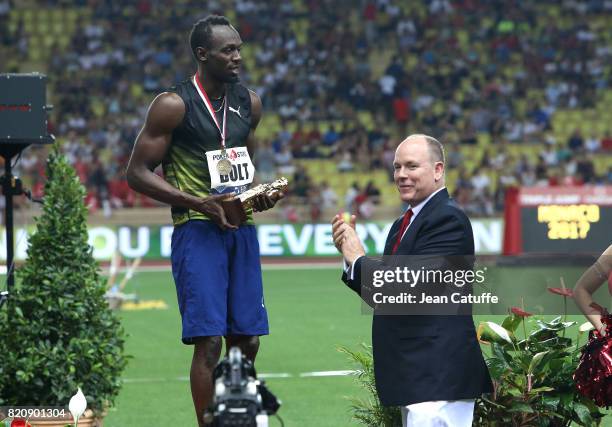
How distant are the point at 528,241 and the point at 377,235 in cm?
497

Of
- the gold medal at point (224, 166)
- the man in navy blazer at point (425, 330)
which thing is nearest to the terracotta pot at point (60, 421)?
the gold medal at point (224, 166)

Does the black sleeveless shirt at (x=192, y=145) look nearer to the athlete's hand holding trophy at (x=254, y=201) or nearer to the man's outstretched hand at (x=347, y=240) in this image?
the athlete's hand holding trophy at (x=254, y=201)

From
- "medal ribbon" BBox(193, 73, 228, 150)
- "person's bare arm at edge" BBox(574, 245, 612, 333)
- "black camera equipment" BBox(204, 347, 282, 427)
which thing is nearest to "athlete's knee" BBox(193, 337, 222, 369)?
"medal ribbon" BBox(193, 73, 228, 150)

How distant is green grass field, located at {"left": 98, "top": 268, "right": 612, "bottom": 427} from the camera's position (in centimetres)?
907

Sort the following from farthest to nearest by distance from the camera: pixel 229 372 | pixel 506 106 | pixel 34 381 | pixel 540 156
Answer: pixel 506 106 < pixel 540 156 < pixel 34 381 < pixel 229 372

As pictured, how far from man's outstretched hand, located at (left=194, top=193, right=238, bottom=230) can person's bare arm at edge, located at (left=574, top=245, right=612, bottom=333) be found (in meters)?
1.74

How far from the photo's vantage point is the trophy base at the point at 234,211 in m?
6.08

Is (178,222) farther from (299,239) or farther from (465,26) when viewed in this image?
(465,26)

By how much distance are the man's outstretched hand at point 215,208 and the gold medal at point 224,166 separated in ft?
0.64

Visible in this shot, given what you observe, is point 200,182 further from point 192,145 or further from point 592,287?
point 592,287

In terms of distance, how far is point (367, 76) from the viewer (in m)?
34.0

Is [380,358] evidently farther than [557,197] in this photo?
No

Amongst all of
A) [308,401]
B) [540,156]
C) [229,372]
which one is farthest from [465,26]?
[229,372]

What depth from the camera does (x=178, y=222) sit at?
629 centimetres
